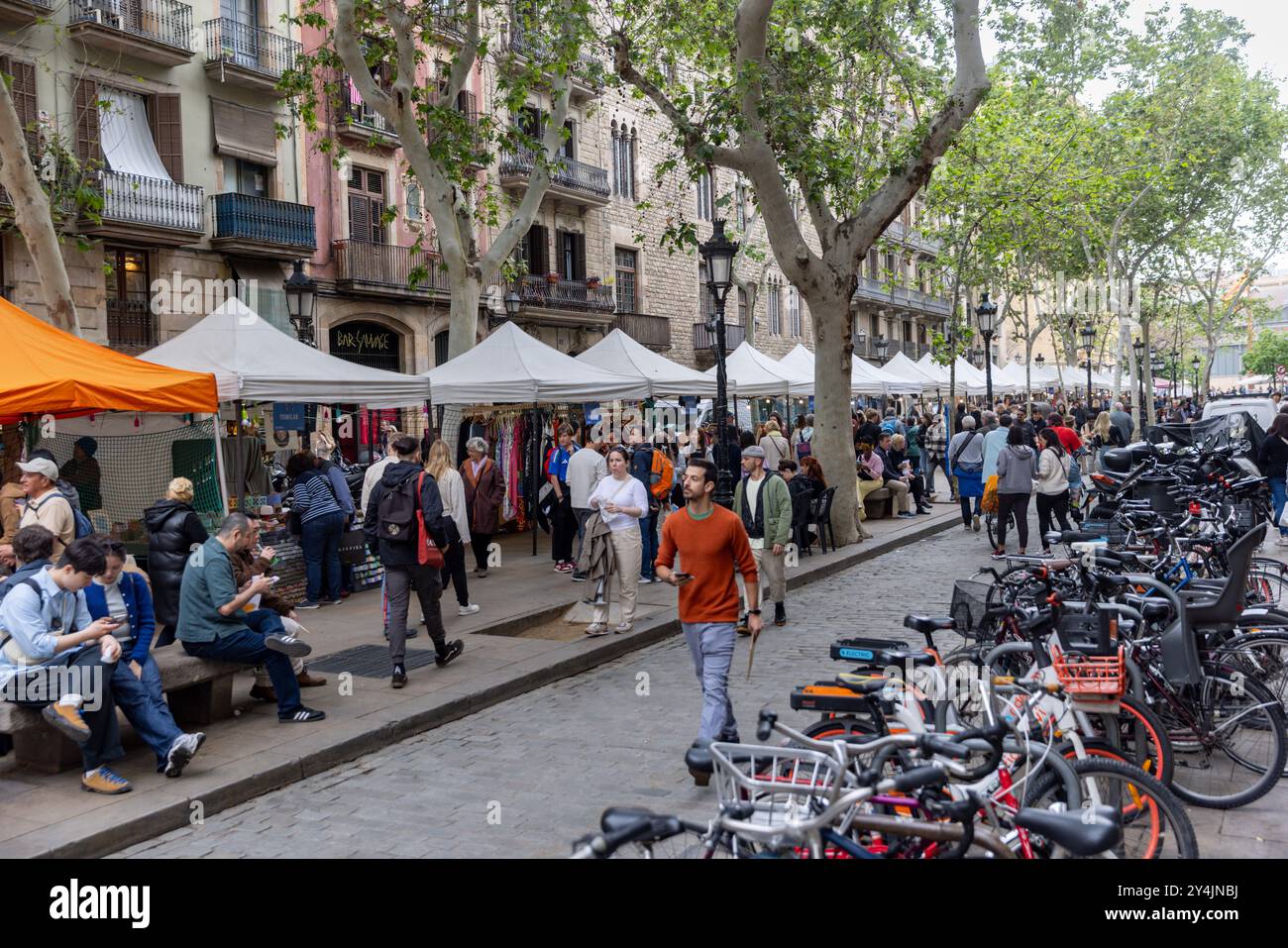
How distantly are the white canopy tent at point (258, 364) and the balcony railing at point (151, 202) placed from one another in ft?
24.1

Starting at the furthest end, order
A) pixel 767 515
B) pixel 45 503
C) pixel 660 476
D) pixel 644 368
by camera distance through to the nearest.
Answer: pixel 644 368 < pixel 660 476 < pixel 767 515 < pixel 45 503

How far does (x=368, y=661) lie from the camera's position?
886cm

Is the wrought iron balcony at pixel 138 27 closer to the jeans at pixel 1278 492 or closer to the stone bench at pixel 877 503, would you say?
the stone bench at pixel 877 503

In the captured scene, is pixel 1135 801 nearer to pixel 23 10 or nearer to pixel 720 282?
pixel 720 282

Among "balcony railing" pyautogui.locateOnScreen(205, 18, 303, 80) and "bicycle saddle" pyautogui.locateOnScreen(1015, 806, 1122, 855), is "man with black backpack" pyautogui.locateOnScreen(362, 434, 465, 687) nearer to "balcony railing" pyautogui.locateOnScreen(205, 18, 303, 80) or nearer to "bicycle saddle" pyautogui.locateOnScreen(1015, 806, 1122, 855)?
"bicycle saddle" pyautogui.locateOnScreen(1015, 806, 1122, 855)

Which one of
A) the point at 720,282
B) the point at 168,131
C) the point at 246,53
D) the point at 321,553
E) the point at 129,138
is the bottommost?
the point at 321,553

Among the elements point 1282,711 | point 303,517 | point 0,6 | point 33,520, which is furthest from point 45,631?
point 0,6

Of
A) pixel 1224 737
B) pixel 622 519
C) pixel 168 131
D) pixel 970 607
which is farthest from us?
pixel 168 131

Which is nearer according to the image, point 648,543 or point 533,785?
point 533,785

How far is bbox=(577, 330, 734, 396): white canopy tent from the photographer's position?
1666 cm

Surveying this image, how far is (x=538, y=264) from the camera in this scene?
29.7 m

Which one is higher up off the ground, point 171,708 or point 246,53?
point 246,53

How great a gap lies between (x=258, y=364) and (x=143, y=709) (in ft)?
21.1

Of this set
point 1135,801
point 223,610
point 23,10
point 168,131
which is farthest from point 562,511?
point 23,10
